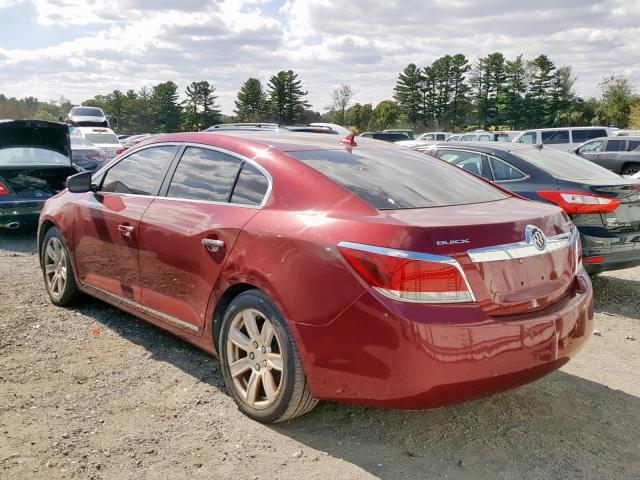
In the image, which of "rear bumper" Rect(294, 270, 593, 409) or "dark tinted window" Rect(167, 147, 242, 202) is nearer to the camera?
"rear bumper" Rect(294, 270, 593, 409)

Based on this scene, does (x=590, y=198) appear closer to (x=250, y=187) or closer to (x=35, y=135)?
(x=250, y=187)

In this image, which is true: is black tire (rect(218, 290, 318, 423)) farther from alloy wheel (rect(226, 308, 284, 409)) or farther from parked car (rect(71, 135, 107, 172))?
parked car (rect(71, 135, 107, 172))

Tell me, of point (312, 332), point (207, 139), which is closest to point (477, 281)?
point (312, 332)

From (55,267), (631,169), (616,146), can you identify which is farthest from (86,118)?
(55,267)

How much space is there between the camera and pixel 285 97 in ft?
274

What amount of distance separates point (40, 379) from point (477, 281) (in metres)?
2.81

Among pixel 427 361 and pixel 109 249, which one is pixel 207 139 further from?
pixel 427 361

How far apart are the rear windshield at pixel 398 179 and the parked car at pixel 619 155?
1771 cm

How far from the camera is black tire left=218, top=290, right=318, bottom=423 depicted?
305cm

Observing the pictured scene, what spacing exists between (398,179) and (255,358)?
1288mm

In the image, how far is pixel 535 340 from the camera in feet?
9.53

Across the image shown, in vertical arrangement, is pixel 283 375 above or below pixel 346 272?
below

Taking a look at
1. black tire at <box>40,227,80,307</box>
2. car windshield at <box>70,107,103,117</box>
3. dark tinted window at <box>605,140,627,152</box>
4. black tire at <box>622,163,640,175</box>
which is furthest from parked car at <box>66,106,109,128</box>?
black tire at <box>40,227,80,307</box>

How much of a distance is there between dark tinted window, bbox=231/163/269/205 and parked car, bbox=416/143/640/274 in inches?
139
